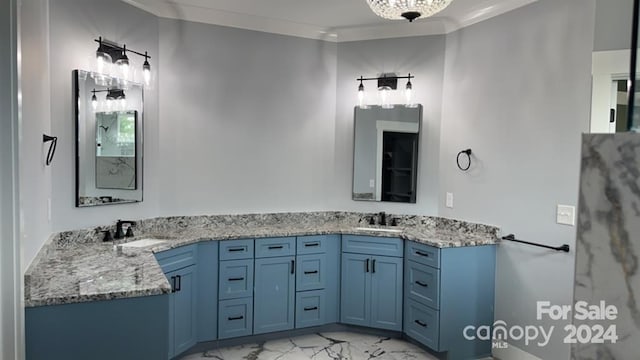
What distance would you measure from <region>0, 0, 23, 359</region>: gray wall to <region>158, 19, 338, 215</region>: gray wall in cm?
218

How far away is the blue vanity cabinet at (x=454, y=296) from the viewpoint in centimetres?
305

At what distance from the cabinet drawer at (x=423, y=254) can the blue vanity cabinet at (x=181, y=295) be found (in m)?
1.64

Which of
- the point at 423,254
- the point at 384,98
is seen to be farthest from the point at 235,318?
the point at 384,98

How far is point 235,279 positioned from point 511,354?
84.1 inches

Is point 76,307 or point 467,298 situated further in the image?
point 467,298

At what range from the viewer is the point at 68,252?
2.52 meters

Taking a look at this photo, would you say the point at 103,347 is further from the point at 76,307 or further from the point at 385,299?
the point at 385,299

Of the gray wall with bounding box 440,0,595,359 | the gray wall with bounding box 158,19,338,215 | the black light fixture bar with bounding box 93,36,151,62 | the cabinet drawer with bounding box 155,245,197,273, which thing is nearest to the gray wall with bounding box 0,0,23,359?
the cabinet drawer with bounding box 155,245,197,273

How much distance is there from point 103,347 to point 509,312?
106 inches

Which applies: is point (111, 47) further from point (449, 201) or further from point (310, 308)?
point (449, 201)

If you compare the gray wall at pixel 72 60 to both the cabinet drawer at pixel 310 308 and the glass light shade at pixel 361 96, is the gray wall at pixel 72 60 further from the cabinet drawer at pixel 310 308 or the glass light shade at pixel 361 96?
the glass light shade at pixel 361 96

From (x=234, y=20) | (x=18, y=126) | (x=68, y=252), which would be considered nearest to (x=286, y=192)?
(x=234, y=20)

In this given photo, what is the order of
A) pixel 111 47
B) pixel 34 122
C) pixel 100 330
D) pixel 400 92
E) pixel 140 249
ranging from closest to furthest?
pixel 100 330, pixel 34 122, pixel 140 249, pixel 111 47, pixel 400 92

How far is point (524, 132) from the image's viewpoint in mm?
3006
